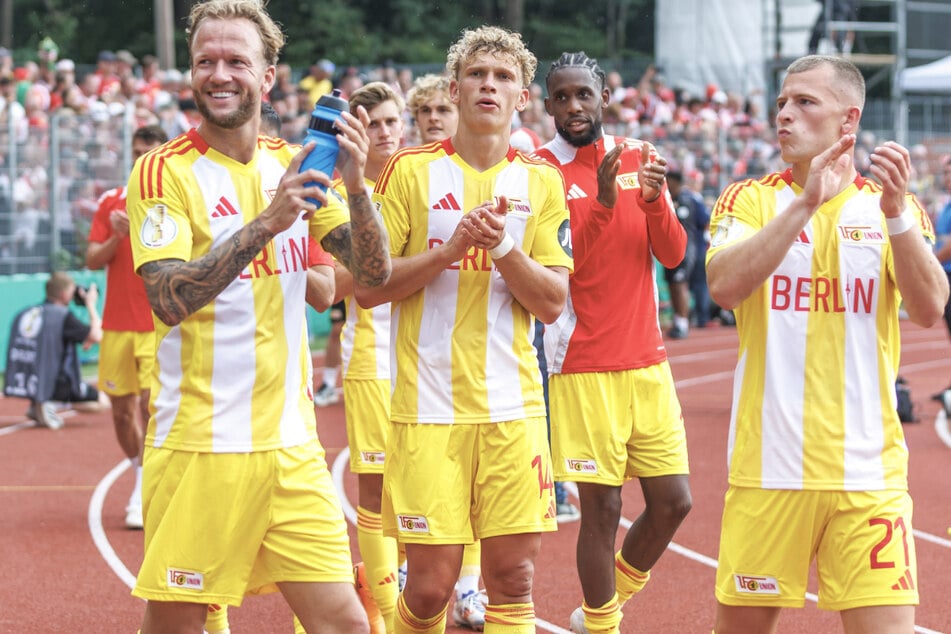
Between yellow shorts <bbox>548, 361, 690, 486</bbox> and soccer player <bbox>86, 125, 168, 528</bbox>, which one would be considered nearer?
yellow shorts <bbox>548, 361, 690, 486</bbox>

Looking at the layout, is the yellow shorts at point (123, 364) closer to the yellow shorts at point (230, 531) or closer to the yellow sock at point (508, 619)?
the yellow sock at point (508, 619)

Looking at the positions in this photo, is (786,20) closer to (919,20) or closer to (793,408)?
(919,20)

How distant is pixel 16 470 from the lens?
11.2 metres

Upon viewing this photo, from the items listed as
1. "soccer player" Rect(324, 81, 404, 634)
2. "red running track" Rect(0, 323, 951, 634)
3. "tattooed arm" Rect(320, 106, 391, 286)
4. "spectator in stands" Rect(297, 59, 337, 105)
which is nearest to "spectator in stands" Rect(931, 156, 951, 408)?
"red running track" Rect(0, 323, 951, 634)

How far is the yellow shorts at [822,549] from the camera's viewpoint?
4254 mm

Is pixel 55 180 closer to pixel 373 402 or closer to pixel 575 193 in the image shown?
pixel 373 402

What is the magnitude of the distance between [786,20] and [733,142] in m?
9.42

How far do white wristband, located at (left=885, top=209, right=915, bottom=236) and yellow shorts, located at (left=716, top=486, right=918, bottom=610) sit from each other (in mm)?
811

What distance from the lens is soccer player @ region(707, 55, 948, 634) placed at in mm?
4320

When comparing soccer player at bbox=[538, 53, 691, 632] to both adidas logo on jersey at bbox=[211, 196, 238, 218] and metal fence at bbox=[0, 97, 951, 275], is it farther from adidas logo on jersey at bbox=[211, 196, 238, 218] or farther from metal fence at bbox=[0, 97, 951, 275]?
metal fence at bbox=[0, 97, 951, 275]

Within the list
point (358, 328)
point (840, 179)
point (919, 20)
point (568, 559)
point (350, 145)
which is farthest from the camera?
point (919, 20)

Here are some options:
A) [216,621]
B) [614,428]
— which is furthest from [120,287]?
[614,428]

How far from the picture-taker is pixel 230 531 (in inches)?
167

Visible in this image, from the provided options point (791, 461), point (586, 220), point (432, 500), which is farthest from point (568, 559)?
point (791, 461)
